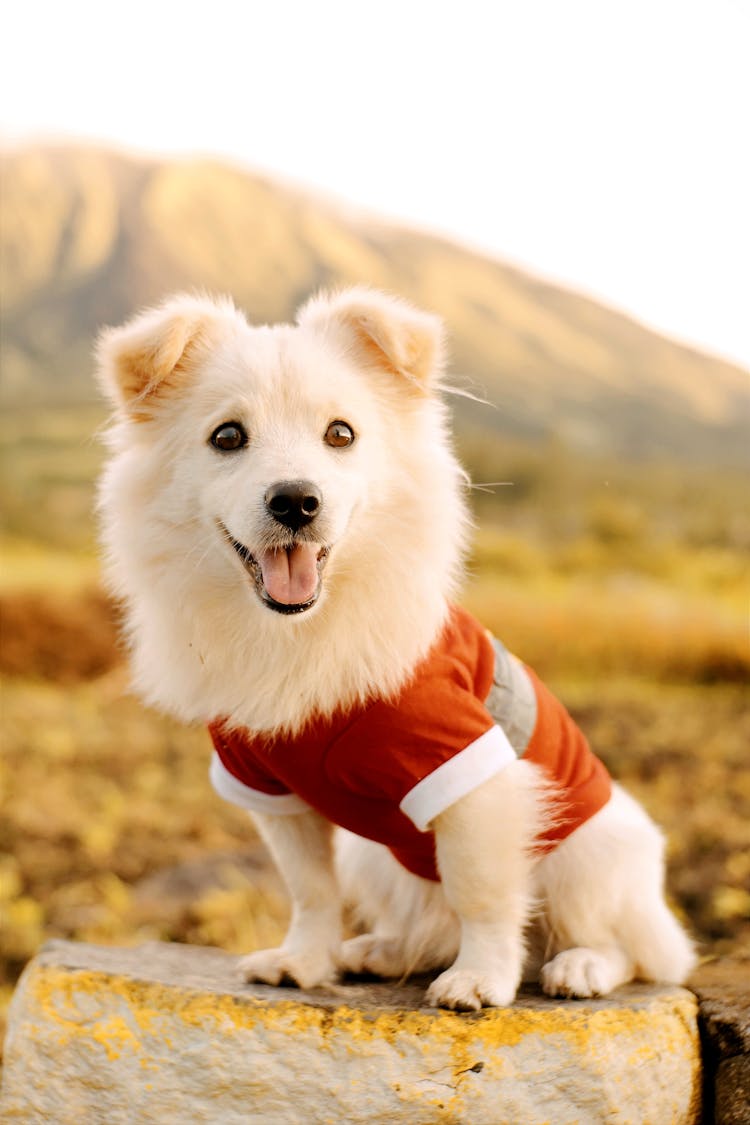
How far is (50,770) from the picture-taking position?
648cm

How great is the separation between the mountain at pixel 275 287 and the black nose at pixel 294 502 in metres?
7.44

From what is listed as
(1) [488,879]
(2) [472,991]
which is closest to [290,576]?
(1) [488,879]

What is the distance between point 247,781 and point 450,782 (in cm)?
63

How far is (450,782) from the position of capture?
2.55 m

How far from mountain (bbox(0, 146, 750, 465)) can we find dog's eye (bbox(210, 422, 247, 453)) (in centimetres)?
726

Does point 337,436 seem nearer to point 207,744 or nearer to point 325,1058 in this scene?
point 325,1058

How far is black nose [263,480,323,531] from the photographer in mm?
2391

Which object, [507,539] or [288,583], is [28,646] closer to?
[507,539]

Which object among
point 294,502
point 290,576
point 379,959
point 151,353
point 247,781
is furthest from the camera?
point 379,959

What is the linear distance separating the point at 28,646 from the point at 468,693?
249 inches

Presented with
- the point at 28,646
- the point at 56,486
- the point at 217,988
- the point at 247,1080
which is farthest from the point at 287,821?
the point at 56,486

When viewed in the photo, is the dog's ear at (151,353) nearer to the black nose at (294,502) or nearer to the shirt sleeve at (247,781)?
the black nose at (294,502)

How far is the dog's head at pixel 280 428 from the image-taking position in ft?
8.19

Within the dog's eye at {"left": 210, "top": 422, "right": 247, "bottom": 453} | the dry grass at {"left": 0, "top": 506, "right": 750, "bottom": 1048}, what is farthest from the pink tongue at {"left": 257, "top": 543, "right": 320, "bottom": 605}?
the dry grass at {"left": 0, "top": 506, "right": 750, "bottom": 1048}
